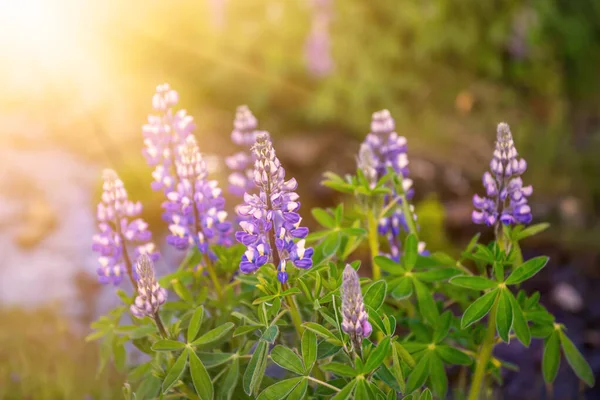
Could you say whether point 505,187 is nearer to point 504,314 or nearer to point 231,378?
point 504,314

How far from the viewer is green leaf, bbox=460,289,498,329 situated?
85.3 inches

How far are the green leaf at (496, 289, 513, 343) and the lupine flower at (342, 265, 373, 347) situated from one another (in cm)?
55

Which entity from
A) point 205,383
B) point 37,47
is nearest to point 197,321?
point 205,383

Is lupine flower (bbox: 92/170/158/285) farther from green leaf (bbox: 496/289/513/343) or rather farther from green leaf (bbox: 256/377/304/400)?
green leaf (bbox: 496/289/513/343)

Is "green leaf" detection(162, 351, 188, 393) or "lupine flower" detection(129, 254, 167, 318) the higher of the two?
"lupine flower" detection(129, 254, 167, 318)

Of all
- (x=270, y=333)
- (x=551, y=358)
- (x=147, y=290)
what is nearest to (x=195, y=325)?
(x=147, y=290)

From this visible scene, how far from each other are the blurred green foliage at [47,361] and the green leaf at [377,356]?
1.68m

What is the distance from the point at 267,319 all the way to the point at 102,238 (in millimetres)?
773

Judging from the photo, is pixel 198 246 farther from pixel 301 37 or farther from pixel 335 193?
pixel 301 37

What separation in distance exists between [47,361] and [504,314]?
320cm

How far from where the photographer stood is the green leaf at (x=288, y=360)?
1.99m

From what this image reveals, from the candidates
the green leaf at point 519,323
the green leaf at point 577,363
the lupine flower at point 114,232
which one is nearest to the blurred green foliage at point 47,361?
the lupine flower at point 114,232

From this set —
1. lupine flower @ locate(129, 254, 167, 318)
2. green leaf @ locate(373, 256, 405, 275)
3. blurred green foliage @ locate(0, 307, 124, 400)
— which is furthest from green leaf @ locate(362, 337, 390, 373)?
blurred green foliage @ locate(0, 307, 124, 400)

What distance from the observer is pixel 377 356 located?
6.21 feet
